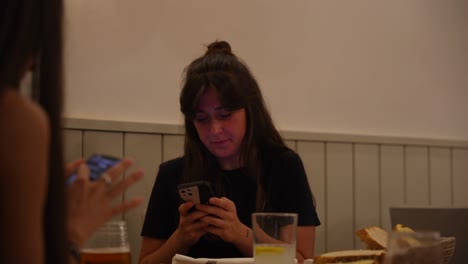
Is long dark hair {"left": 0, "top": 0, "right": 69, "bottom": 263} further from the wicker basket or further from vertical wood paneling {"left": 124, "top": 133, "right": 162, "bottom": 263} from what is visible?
vertical wood paneling {"left": 124, "top": 133, "right": 162, "bottom": 263}

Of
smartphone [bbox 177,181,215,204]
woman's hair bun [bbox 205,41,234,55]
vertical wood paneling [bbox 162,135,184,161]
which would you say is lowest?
smartphone [bbox 177,181,215,204]

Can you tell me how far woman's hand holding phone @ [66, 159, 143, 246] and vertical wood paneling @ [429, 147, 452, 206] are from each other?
2.42 metres

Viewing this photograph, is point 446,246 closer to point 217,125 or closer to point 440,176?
point 217,125

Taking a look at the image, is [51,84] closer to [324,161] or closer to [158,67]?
[158,67]

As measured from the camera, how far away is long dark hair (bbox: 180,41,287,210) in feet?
5.77

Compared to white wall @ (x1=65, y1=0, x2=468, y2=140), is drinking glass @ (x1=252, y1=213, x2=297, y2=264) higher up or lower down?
lower down

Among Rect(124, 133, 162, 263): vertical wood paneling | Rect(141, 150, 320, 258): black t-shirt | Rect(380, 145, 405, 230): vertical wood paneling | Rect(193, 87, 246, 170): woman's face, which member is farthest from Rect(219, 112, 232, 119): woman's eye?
Rect(380, 145, 405, 230): vertical wood paneling

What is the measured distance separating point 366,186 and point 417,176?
33cm

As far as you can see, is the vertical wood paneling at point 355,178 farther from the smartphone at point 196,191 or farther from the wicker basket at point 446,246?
the wicker basket at point 446,246

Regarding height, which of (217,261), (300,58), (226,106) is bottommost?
(217,261)

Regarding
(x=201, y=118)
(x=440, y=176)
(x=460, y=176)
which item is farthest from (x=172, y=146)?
(x=460, y=176)

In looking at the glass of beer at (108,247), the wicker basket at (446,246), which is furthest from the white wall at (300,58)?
the wicker basket at (446,246)

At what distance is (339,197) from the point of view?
2.62 metres

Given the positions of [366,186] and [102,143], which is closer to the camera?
[102,143]
